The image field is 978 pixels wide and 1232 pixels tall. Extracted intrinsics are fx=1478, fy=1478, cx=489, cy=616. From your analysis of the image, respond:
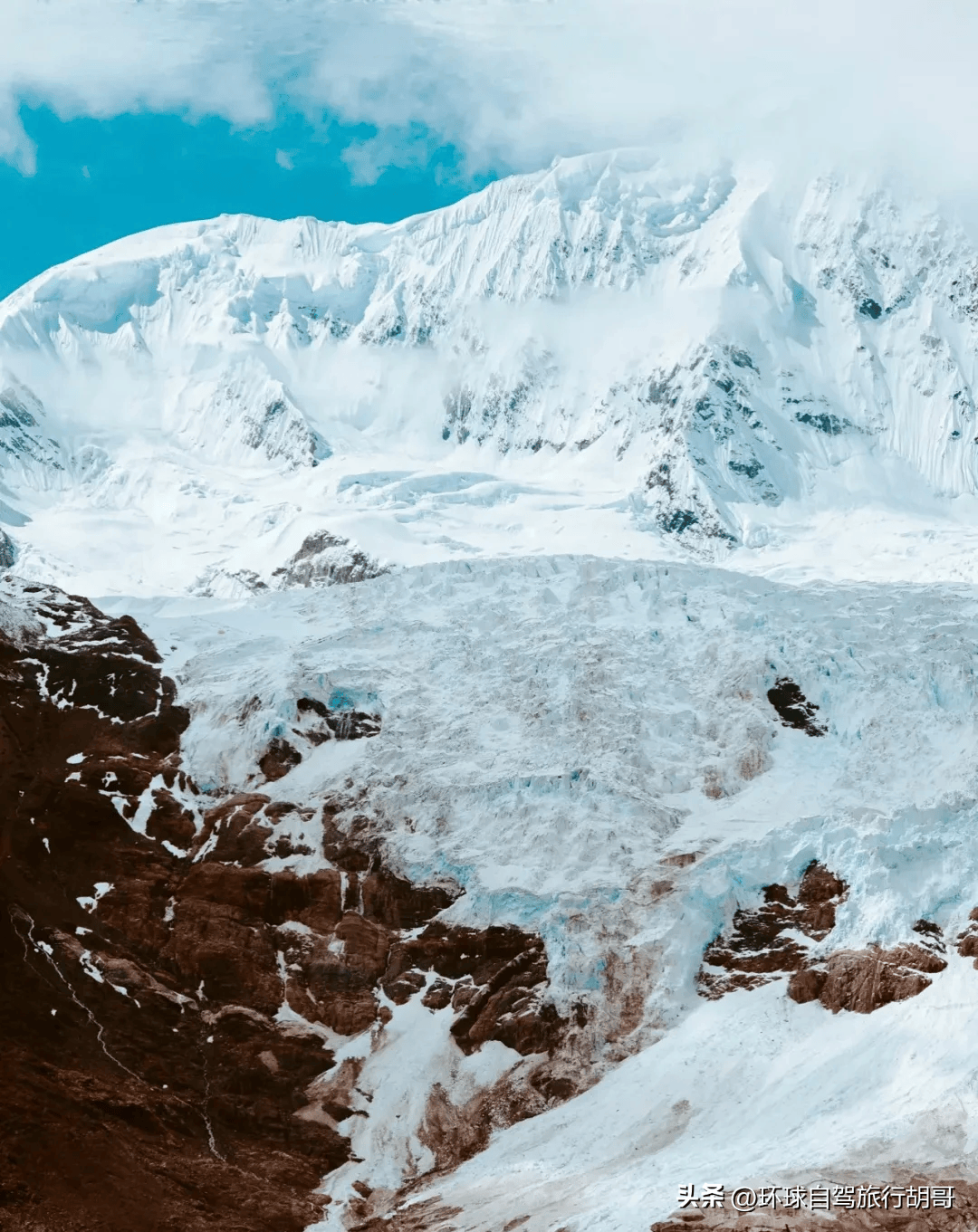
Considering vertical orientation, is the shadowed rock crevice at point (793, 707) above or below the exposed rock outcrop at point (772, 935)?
above

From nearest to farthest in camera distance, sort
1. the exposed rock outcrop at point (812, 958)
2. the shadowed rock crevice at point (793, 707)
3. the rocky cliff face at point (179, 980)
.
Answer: the rocky cliff face at point (179, 980) → the exposed rock outcrop at point (812, 958) → the shadowed rock crevice at point (793, 707)

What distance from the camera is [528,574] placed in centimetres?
19188

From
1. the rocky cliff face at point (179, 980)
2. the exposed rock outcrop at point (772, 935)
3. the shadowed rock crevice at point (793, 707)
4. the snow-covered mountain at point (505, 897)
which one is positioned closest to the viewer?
the rocky cliff face at point (179, 980)

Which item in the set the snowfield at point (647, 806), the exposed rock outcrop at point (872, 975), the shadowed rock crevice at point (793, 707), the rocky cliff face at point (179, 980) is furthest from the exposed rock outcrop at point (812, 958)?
the shadowed rock crevice at point (793, 707)

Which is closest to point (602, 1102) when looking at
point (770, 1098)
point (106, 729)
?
point (770, 1098)

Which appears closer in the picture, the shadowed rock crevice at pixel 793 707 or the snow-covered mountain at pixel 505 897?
the snow-covered mountain at pixel 505 897

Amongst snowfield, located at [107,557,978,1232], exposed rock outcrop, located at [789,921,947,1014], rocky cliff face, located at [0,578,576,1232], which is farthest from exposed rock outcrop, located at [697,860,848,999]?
rocky cliff face, located at [0,578,576,1232]

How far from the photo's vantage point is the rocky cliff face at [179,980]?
103 meters

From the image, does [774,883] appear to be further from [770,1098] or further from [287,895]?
Result: [287,895]

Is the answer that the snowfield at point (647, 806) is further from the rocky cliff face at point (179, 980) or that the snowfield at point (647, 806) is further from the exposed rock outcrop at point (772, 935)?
the rocky cliff face at point (179, 980)

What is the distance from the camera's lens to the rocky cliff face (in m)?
103

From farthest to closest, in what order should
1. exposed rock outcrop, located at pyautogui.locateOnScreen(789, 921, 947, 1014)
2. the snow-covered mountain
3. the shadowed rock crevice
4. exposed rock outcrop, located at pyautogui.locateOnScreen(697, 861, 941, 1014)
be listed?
the shadowed rock crevice → exposed rock outcrop, located at pyautogui.locateOnScreen(697, 861, 941, 1014) → exposed rock outcrop, located at pyautogui.locateOnScreen(789, 921, 947, 1014) → the snow-covered mountain

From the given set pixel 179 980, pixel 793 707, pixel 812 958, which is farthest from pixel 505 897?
pixel 793 707

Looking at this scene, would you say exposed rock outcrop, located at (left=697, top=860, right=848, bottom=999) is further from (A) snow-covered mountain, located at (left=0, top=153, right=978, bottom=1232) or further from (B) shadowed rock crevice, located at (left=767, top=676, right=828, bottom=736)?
(B) shadowed rock crevice, located at (left=767, top=676, right=828, bottom=736)
